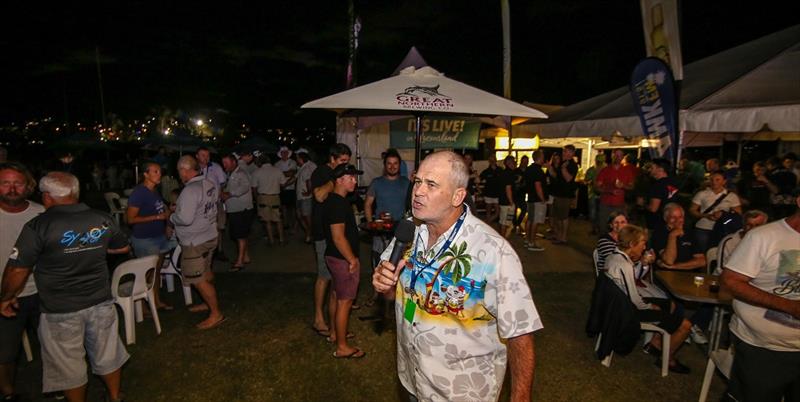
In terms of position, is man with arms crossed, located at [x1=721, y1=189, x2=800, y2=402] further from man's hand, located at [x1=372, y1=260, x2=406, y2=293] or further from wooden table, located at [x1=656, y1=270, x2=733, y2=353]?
man's hand, located at [x1=372, y1=260, x2=406, y2=293]

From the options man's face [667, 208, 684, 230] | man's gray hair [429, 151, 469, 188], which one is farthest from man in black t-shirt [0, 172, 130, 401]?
man's face [667, 208, 684, 230]

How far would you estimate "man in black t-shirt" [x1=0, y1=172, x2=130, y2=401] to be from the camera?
2.92 metres

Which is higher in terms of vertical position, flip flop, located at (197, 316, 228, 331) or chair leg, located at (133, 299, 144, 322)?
chair leg, located at (133, 299, 144, 322)

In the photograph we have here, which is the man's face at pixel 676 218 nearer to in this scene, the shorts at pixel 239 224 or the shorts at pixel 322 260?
the shorts at pixel 322 260

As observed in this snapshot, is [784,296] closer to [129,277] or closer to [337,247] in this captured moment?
[337,247]

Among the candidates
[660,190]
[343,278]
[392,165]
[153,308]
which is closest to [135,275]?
[153,308]

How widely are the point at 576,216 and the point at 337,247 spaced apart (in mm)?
10445

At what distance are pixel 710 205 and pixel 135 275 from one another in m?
7.68

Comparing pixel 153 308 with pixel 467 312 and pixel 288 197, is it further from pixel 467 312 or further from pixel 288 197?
pixel 288 197

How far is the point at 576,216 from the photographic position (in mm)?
12586

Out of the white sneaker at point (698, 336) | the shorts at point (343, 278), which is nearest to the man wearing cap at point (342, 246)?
the shorts at point (343, 278)

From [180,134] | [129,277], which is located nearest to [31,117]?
[180,134]

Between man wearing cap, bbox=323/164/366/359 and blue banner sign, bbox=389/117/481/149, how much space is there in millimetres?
7532

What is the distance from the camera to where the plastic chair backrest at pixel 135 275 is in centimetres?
437
